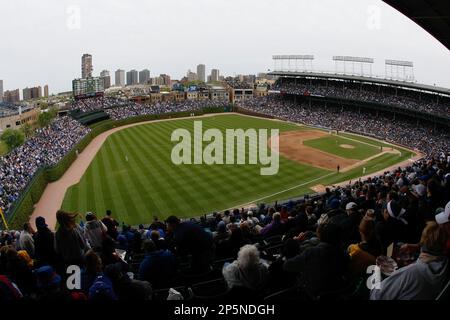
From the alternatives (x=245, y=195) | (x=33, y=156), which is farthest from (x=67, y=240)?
(x=33, y=156)

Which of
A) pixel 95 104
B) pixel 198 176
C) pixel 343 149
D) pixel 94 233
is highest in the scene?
pixel 95 104

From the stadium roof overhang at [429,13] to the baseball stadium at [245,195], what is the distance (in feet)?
0.26

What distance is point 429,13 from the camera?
10.0 m

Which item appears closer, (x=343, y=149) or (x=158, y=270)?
(x=158, y=270)

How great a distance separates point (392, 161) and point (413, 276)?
42.7m

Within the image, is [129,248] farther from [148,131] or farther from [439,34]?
[148,131]

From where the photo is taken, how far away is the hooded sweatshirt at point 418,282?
3.68 metres

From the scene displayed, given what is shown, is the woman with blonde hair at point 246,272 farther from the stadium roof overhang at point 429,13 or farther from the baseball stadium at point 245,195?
the stadium roof overhang at point 429,13

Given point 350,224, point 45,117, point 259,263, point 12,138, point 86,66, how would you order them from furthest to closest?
point 86,66 < point 45,117 < point 12,138 < point 350,224 < point 259,263

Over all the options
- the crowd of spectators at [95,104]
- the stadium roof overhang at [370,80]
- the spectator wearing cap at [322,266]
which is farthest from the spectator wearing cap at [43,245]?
the crowd of spectators at [95,104]

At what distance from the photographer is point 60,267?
6.91 meters

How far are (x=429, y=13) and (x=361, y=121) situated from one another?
58.4 metres

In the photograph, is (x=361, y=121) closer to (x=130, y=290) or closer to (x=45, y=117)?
(x=130, y=290)

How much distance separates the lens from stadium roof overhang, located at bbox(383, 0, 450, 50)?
9234 mm
